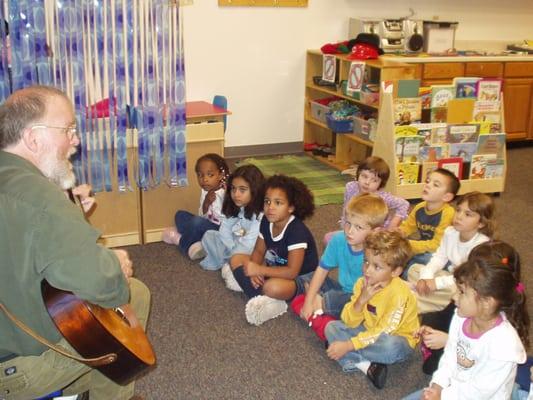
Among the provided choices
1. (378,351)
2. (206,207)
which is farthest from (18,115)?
(206,207)

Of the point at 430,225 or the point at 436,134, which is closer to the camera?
the point at 430,225

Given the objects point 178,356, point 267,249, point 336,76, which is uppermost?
point 336,76

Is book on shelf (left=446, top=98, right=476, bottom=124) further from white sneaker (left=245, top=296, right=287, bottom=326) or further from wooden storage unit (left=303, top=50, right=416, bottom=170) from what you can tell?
white sneaker (left=245, top=296, right=287, bottom=326)

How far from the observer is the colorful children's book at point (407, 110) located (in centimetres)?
436

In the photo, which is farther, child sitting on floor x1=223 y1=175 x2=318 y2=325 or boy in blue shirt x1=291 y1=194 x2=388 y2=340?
child sitting on floor x1=223 y1=175 x2=318 y2=325

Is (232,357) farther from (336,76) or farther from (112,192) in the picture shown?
(336,76)


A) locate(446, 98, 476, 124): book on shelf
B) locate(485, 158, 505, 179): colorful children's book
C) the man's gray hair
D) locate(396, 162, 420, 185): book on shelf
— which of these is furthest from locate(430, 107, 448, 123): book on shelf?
the man's gray hair

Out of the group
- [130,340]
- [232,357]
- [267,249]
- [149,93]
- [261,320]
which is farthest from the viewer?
[149,93]

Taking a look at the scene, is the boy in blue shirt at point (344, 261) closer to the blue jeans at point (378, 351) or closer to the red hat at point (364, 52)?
the blue jeans at point (378, 351)

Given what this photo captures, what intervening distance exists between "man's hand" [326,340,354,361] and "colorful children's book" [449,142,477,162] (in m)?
2.45

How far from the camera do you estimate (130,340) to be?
1928 millimetres

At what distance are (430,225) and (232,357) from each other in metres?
1.30

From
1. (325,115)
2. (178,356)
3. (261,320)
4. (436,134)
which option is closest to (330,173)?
(325,115)

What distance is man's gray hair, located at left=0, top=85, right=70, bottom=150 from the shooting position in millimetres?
1824
